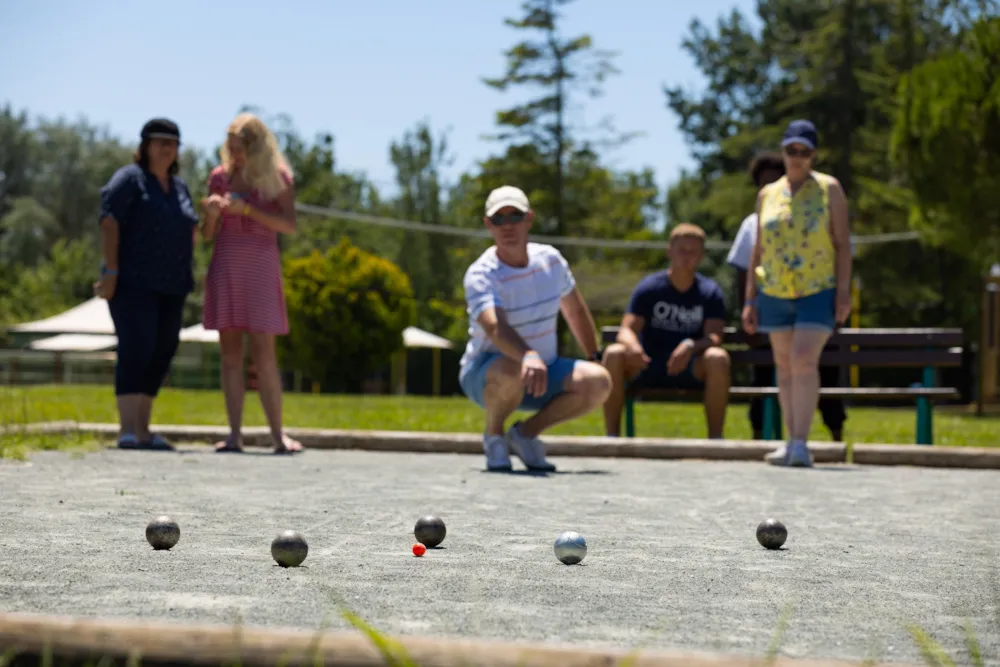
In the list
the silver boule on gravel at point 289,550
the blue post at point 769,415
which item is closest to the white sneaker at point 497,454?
the blue post at point 769,415

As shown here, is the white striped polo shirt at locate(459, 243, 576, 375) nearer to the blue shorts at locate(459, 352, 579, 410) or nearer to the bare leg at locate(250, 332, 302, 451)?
the blue shorts at locate(459, 352, 579, 410)

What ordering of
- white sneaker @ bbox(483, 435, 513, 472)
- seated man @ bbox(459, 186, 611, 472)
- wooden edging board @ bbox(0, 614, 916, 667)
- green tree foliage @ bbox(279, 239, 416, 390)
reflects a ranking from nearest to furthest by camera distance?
wooden edging board @ bbox(0, 614, 916, 667) → seated man @ bbox(459, 186, 611, 472) → white sneaker @ bbox(483, 435, 513, 472) → green tree foliage @ bbox(279, 239, 416, 390)

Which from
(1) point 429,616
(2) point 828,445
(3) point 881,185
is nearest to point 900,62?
(3) point 881,185

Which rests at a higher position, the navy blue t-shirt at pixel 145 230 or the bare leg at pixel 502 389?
the navy blue t-shirt at pixel 145 230

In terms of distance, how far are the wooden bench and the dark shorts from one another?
0.05m

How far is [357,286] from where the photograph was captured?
40.5 m

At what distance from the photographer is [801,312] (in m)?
7.81

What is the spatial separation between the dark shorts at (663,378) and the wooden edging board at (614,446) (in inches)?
18.6

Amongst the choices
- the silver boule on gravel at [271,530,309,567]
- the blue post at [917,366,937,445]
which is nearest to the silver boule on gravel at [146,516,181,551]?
the silver boule on gravel at [271,530,309,567]

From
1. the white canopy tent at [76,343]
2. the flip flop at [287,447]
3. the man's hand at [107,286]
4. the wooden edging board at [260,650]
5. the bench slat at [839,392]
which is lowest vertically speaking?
the white canopy tent at [76,343]

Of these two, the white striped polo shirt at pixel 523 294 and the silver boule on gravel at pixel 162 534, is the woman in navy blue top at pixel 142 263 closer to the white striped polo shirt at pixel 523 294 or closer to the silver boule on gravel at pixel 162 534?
the white striped polo shirt at pixel 523 294

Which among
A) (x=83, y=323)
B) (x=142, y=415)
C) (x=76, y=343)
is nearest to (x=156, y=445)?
(x=142, y=415)

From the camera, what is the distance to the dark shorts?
9.04 meters

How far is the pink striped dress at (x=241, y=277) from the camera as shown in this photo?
26.8 feet
